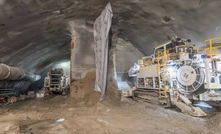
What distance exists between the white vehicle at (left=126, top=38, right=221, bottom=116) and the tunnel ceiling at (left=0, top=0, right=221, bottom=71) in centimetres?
108

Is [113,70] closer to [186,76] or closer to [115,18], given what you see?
[115,18]

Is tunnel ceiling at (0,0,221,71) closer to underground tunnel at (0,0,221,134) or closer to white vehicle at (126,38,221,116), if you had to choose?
underground tunnel at (0,0,221,134)

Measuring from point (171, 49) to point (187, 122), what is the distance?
3.51 meters

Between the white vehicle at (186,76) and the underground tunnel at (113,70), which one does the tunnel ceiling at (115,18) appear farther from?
the white vehicle at (186,76)

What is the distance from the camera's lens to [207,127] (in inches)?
175

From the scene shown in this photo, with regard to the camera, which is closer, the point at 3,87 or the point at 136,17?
the point at 136,17

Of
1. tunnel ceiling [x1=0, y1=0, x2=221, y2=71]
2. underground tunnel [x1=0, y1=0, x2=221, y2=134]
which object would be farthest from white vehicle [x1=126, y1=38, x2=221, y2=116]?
tunnel ceiling [x1=0, y1=0, x2=221, y2=71]

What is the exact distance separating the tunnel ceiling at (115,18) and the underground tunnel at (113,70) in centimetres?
4

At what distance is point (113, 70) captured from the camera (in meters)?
10.3

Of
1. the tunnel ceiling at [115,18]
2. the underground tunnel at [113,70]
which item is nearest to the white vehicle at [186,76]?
the underground tunnel at [113,70]

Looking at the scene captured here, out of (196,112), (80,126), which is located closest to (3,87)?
(80,126)

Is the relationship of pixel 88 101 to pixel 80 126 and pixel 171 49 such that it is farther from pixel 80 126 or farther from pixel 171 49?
pixel 171 49

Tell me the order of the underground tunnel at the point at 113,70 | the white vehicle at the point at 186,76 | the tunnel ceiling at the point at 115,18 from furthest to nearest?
1. the tunnel ceiling at the point at 115,18
2. the white vehicle at the point at 186,76
3. the underground tunnel at the point at 113,70

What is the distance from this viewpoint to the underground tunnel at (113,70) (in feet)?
16.0
